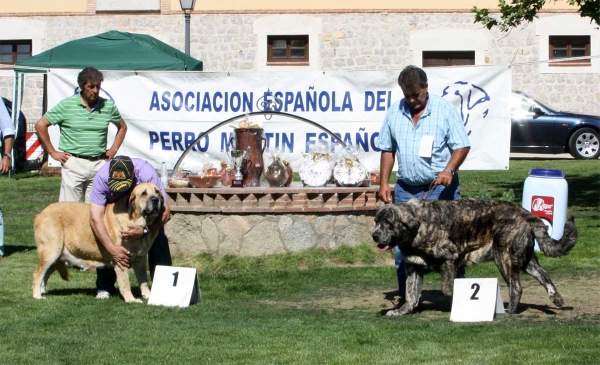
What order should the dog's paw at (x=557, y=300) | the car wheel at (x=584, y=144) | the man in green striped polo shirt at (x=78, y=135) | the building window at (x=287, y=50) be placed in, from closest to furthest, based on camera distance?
the dog's paw at (x=557, y=300)
the man in green striped polo shirt at (x=78, y=135)
the car wheel at (x=584, y=144)
the building window at (x=287, y=50)

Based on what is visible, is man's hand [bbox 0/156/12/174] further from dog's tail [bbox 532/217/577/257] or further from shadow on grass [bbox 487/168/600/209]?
shadow on grass [bbox 487/168/600/209]

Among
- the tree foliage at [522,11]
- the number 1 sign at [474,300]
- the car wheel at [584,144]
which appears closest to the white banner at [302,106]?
the tree foliage at [522,11]

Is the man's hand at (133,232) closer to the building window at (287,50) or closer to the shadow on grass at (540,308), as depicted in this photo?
Result: the shadow on grass at (540,308)

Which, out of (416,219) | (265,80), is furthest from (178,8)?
(416,219)

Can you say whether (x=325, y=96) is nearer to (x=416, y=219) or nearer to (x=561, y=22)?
(x=416, y=219)

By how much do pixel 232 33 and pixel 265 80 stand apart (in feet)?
49.5

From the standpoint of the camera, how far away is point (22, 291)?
9609mm

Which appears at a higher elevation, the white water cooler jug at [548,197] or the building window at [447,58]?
the building window at [447,58]

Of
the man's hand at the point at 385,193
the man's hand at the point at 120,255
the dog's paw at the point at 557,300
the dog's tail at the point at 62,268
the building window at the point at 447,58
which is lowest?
the dog's paw at the point at 557,300

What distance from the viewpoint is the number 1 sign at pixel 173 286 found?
28.6 feet

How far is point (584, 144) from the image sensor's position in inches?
940

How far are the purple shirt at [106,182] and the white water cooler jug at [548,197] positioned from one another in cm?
455

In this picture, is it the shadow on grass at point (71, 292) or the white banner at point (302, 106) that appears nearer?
the shadow on grass at point (71, 292)

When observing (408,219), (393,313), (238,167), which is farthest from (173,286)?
(238,167)
